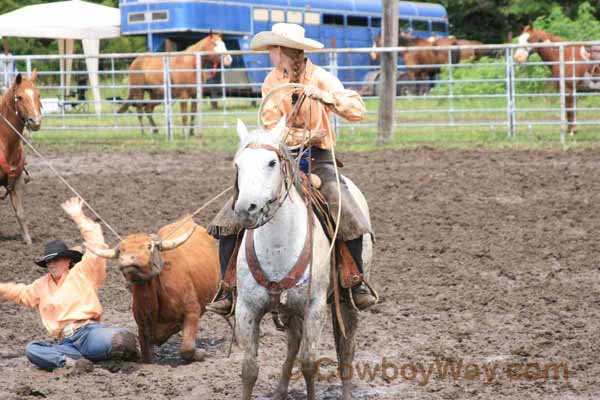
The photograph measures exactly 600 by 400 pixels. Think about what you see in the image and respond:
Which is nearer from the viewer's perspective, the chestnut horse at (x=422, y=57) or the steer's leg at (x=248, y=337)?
the steer's leg at (x=248, y=337)

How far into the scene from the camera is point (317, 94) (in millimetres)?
4996

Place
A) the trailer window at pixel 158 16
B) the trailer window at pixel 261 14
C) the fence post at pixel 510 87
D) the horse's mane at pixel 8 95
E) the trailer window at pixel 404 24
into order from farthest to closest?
the trailer window at pixel 404 24 < the trailer window at pixel 261 14 < the trailer window at pixel 158 16 < the fence post at pixel 510 87 < the horse's mane at pixel 8 95

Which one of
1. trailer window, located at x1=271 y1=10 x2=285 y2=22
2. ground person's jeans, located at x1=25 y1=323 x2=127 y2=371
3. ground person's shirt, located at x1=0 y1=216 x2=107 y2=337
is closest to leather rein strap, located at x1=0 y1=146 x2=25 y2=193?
ground person's shirt, located at x1=0 y1=216 x2=107 y2=337

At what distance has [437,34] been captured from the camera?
3444 cm

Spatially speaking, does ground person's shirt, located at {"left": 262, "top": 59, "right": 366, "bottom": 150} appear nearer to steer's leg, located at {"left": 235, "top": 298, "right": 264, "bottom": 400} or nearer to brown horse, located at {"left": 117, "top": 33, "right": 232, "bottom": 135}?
steer's leg, located at {"left": 235, "top": 298, "right": 264, "bottom": 400}

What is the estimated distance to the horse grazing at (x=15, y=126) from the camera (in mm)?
10062

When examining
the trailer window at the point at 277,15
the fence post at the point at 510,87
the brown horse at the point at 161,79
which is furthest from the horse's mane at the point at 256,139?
the trailer window at the point at 277,15

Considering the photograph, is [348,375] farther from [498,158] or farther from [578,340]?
[498,158]

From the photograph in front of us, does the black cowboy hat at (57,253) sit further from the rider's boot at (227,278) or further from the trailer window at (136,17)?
the trailer window at (136,17)

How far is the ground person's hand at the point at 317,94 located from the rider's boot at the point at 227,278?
2.93 ft

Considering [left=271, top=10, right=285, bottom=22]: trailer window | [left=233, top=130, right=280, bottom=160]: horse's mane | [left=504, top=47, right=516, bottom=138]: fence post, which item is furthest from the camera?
[left=271, top=10, right=285, bottom=22]: trailer window

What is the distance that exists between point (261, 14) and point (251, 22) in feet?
1.73

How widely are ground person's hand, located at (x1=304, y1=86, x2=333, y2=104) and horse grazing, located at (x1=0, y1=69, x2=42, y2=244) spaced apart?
19.0 ft

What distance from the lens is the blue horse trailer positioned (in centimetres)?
2467
